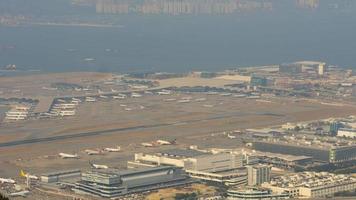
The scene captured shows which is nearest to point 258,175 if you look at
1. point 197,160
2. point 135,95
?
point 197,160

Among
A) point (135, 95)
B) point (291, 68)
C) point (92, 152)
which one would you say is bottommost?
point (291, 68)

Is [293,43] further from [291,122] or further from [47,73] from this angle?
[291,122]

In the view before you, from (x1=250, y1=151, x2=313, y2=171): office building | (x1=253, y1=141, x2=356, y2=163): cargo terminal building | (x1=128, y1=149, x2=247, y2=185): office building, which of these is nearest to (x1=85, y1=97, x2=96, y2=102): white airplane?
(x1=253, y1=141, x2=356, y2=163): cargo terminal building

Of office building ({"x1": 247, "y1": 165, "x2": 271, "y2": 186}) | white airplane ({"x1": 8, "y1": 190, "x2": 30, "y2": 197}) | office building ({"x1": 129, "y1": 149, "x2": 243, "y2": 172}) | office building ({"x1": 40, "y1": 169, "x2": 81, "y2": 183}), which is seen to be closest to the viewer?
white airplane ({"x1": 8, "y1": 190, "x2": 30, "y2": 197})

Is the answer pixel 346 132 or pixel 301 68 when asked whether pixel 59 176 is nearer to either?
pixel 346 132

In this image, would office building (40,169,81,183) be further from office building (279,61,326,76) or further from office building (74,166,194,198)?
office building (279,61,326,76)

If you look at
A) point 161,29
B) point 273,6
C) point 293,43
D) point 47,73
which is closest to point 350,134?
point 47,73
